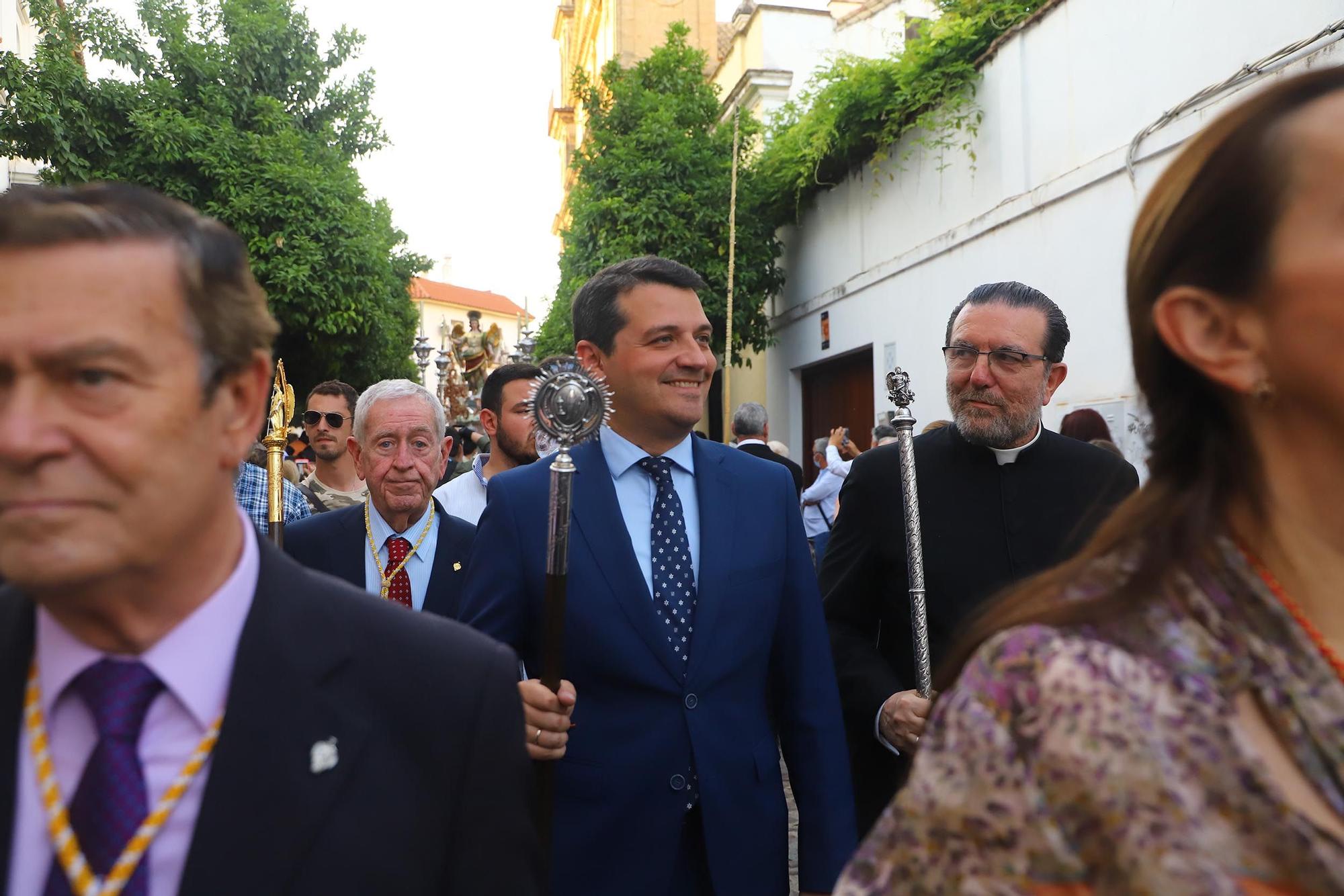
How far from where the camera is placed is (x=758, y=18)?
1956 cm

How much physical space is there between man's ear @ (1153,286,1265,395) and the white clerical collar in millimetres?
2314

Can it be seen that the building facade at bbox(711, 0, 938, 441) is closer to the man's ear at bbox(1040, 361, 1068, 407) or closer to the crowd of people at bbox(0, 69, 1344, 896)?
the man's ear at bbox(1040, 361, 1068, 407)

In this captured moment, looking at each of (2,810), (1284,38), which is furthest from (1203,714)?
(1284,38)

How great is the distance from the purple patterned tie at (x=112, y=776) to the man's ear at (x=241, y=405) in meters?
0.28

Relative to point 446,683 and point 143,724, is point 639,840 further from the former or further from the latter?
point 143,724

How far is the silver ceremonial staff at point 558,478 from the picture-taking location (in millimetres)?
2668

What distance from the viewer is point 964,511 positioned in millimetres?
3566

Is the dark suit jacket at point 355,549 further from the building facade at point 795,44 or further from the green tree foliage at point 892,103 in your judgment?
the building facade at point 795,44

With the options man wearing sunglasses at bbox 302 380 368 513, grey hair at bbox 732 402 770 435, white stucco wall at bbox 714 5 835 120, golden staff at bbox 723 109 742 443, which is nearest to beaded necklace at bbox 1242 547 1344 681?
man wearing sunglasses at bbox 302 380 368 513

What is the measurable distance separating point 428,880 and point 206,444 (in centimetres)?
62

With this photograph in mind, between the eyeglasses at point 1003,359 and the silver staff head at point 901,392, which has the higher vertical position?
the eyeglasses at point 1003,359

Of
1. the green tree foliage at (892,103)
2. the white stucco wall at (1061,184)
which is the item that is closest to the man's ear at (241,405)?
the white stucco wall at (1061,184)

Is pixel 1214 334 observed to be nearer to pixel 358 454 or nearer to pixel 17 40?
pixel 358 454

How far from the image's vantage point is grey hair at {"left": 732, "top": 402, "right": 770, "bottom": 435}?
31.8 ft
